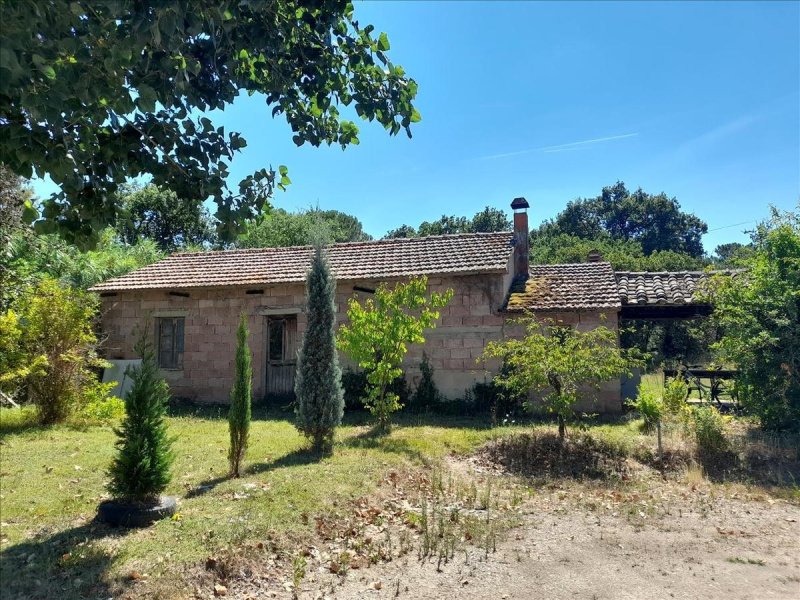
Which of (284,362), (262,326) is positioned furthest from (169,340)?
(284,362)

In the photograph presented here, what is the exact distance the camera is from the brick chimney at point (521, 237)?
1613 centimetres

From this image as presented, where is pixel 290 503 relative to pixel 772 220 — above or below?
below

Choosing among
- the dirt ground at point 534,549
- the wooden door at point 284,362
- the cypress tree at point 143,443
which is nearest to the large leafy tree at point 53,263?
the wooden door at point 284,362

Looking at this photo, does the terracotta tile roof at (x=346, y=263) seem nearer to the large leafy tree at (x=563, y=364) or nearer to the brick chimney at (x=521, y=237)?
the brick chimney at (x=521, y=237)

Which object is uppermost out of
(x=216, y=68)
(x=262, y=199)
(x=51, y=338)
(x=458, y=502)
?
(x=216, y=68)

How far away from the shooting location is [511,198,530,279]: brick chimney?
635 inches

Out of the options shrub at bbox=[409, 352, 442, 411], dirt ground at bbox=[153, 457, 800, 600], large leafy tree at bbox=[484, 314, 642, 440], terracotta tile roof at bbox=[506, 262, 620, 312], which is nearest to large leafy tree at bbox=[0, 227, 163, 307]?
shrub at bbox=[409, 352, 442, 411]

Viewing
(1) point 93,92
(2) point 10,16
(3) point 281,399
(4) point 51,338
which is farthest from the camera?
(3) point 281,399

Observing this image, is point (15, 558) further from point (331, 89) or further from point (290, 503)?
point (331, 89)

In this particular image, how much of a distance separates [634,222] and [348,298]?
37.1 m

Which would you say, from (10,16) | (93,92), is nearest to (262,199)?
(93,92)

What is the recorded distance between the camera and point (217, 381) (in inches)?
595

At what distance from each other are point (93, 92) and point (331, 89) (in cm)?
225

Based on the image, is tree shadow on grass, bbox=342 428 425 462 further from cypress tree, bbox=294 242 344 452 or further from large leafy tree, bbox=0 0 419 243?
large leafy tree, bbox=0 0 419 243
